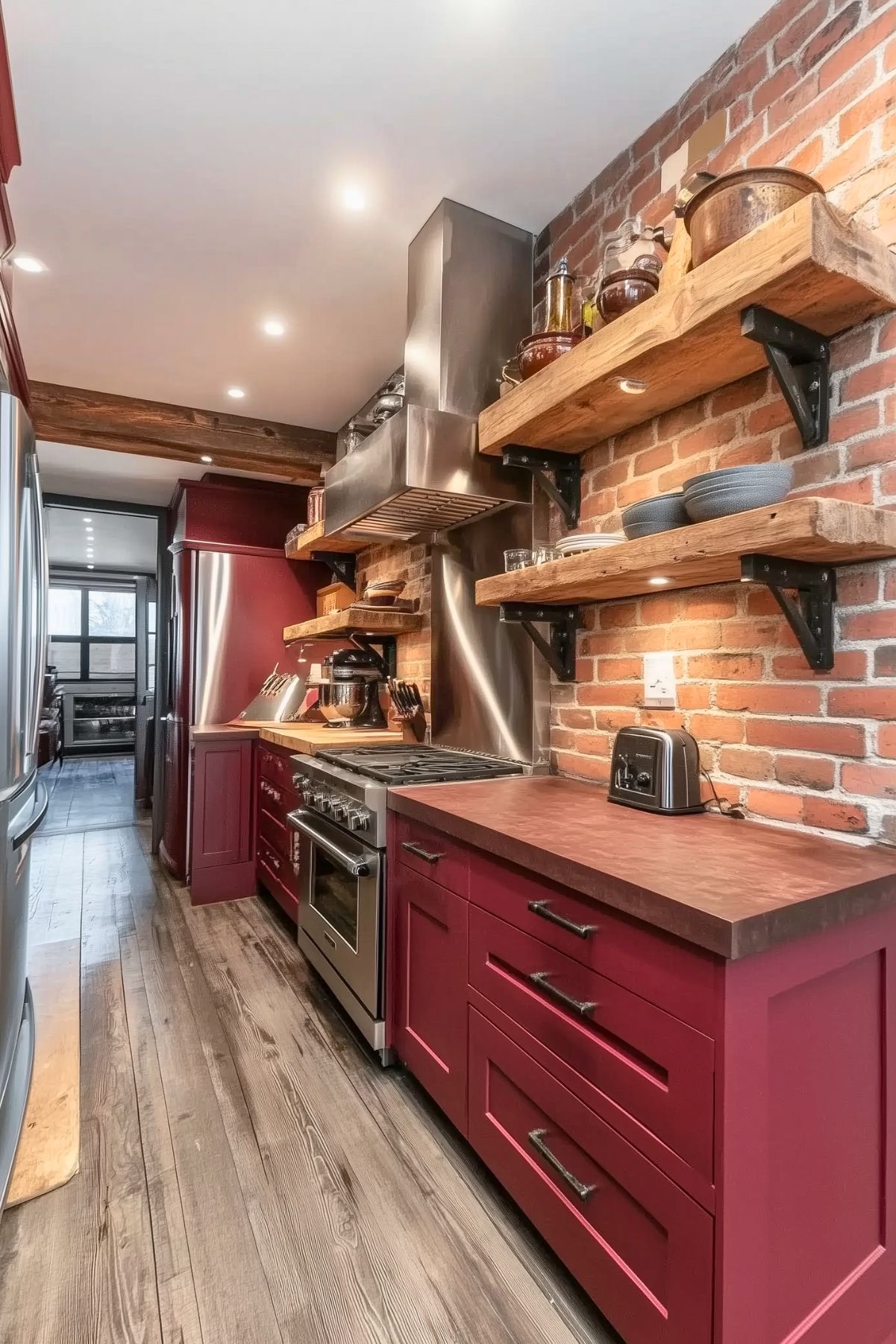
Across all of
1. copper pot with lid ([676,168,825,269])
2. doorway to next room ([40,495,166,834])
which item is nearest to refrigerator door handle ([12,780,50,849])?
copper pot with lid ([676,168,825,269])

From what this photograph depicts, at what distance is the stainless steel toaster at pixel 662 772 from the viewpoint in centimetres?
151

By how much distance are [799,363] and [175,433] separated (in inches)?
129

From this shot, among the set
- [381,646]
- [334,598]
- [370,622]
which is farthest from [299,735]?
[334,598]

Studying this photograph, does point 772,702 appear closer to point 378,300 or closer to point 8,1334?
point 8,1334

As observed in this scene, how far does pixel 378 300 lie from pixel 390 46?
3.48 ft

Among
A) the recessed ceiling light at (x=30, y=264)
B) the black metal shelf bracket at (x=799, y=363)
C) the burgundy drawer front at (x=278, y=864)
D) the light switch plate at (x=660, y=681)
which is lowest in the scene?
the burgundy drawer front at (x=278, y=864)

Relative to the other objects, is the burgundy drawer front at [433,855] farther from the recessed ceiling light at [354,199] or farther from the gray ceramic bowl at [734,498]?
the recessed ceiling light at [354,199]

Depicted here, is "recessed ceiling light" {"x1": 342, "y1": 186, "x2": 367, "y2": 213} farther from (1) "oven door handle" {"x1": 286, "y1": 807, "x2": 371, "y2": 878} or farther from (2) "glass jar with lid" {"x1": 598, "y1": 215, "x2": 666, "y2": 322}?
(1) "oven door handle" {"x1": 286, "y1": 807, "x2": 371, "y2": 878}

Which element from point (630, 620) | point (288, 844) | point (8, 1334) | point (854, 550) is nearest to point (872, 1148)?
point (854, 550)

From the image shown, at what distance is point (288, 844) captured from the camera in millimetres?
2996

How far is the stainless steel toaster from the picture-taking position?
59.6 inches

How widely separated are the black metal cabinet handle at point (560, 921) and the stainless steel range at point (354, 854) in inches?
29.6

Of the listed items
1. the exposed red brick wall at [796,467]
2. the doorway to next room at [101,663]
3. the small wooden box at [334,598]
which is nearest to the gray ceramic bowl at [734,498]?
the exposed red brick wall at [796,467]

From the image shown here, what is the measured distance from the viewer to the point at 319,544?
3512 mm
